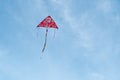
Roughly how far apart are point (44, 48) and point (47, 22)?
36.8 ft

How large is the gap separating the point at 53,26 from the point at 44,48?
9.93m

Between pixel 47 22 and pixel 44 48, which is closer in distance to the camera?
pixel 44 48

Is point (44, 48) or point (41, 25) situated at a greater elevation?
point (41, 25)

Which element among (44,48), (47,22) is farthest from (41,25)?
(44,48)

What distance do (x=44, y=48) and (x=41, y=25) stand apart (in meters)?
10.3

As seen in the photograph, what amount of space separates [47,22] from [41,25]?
1873 millimetres

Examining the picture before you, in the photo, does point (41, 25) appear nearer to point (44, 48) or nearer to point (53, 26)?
point (53, 26)

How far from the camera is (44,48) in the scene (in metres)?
41.6

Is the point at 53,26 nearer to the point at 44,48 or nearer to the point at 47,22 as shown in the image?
the point at 47,22

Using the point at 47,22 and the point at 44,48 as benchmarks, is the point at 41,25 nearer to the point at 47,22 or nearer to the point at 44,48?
the point at 47,22

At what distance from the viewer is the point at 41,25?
→ 50.1 meters

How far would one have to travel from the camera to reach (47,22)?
50688 millimetres

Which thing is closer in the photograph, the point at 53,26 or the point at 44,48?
the point at 44,48

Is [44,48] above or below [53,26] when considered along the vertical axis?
below
